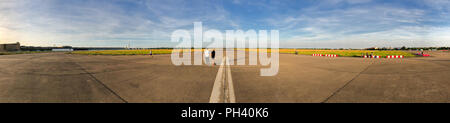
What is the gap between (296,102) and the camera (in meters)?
3.75
